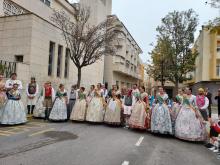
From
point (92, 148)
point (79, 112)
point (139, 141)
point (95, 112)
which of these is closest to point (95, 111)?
point (95, 112)

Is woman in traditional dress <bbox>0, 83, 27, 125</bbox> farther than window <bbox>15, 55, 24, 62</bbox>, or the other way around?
window <bbox>15, 55, 24, 62</bbox>

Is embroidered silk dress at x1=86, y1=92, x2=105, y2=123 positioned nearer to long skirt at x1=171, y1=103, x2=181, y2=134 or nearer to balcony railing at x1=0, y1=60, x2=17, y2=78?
long skirt at x1=171, y1=103, x2=181, y2=134

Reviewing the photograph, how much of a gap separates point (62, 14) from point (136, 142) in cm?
1335

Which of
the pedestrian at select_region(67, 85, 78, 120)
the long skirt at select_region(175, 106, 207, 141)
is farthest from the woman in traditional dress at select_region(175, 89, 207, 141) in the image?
the pedestrian at select_region(67, 85, 78, 120)

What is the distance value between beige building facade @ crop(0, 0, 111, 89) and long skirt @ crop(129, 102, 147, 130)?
739 centimetres

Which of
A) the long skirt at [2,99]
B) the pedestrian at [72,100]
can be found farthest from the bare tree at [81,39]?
the long skirt at [2,99]

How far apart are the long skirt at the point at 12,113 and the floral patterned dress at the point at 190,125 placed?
6.34m

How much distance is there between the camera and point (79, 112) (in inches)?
431

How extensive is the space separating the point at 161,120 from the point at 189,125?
105cm

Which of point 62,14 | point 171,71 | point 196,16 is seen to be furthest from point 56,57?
point 196,16

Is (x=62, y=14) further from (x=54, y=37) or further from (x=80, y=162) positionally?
(x=80, y=162)

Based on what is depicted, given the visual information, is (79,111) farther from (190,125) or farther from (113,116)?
(190,125)

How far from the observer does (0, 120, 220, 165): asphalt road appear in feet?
17.9

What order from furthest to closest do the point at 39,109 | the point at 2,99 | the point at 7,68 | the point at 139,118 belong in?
the point at 7,68
the point at 39,109
the point at 139,118
the point at 2,99
